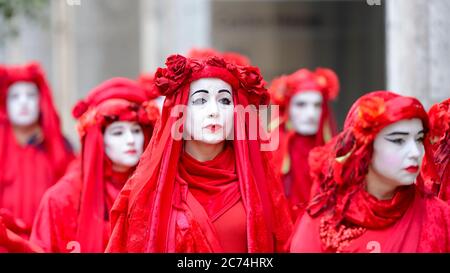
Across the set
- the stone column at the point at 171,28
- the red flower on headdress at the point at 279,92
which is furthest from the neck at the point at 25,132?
the stone column at the point at 171,28

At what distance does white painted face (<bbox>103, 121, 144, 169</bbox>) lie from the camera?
527 cm

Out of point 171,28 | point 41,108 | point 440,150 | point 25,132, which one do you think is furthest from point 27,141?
point 171,28

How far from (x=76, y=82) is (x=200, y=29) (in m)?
2.74

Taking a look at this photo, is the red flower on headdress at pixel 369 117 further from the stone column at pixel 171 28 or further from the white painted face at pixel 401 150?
the stone column at pixel 171 28

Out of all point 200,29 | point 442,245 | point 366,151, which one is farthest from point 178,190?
point 200,29

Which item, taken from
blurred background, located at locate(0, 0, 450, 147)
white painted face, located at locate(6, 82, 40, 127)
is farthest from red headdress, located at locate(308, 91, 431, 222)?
Answer: white painted face, located at locate(6, 82, 40, 127)

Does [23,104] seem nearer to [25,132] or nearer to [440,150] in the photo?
[25,132]

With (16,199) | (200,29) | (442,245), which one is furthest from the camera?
(200,29)

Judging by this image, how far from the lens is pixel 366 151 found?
12.9 ft

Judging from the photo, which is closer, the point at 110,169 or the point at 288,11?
the point at 110,169

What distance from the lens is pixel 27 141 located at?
6887mm

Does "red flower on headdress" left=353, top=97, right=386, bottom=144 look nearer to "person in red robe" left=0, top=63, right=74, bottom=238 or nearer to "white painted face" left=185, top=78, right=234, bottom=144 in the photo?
"white painted face" left=185, top=78, right=234, bottom=144

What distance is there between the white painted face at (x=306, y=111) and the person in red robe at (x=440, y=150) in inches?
104

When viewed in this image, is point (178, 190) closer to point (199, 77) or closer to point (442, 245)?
point (199, 77)
